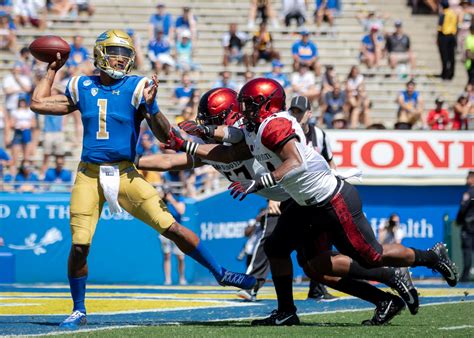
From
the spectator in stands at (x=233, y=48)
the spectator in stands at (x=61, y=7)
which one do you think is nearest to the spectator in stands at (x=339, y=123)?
the spectator in stands at (x=233, y=48)

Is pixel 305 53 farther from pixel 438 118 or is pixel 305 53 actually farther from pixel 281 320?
pixel 281 320

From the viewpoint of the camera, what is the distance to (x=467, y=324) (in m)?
7.80

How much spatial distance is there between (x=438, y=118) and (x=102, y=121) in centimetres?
948

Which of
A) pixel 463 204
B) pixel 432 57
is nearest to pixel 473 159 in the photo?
pixel 463 204

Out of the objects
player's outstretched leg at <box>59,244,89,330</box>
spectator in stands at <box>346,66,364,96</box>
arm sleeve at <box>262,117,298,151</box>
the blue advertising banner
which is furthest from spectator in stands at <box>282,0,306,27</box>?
arm sleeve at <box>262,117,298,151</box>

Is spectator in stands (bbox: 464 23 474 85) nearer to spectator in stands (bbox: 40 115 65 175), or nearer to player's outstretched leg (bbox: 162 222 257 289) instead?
spectator in stands (bbox: 40 115 65 175)

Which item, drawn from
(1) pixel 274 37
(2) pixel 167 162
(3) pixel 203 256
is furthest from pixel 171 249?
(3) pixel 203 256

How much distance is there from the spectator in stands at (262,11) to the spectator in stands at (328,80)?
2131 millimetres

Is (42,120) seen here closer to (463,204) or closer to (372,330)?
(463,204)

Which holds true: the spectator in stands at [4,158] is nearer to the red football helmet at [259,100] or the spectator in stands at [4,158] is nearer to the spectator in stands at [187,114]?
the spectator in stands at [187,114]

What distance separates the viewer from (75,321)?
784cm

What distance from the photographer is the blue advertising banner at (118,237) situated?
14570 millimetres

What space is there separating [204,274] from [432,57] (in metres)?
7.31

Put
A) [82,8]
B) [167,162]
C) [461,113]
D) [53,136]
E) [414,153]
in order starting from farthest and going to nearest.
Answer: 1. [82,8]
2. [461,113]
3. [53,136]
4. [414,153]
5. [167,162]
